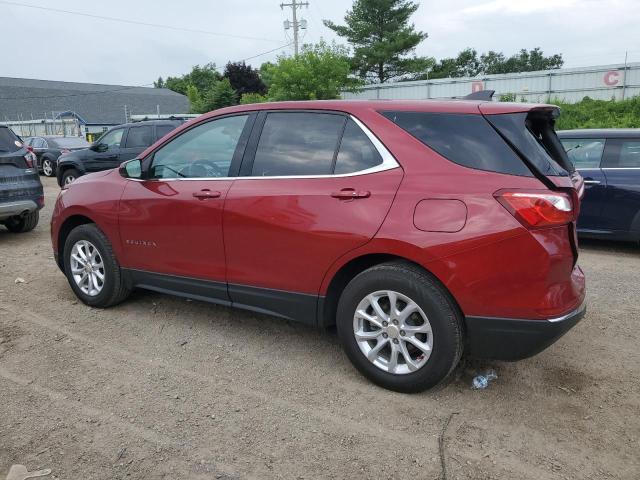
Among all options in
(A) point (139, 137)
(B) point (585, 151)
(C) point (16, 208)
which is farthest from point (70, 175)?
(B) point (585, 151)

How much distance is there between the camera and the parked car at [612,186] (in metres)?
6.45

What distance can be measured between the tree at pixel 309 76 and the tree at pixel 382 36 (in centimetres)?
1255

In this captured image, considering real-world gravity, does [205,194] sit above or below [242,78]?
below

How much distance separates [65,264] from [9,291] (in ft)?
3.09

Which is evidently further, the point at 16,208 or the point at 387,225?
the point at 16,208

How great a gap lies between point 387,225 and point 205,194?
146 cm

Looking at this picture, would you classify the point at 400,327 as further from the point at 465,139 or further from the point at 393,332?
the point at 465,139

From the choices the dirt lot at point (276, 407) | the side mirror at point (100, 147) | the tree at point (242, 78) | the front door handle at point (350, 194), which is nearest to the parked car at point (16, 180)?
the dirt lot at point (276, 407)

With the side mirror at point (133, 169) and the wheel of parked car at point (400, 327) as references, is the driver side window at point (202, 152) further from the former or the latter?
the wheel of parked car at point (400, 327)

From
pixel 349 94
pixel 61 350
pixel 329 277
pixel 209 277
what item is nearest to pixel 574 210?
pixel 329 277

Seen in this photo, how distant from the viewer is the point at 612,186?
6535 millimetres

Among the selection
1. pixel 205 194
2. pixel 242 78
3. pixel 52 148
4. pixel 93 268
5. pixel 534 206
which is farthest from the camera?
pixel 242 78

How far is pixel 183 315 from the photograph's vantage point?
15.1 feet

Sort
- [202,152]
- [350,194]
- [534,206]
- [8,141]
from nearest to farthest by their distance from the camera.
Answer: [534,206] → [350,194] → [202,152] → [8,141]
